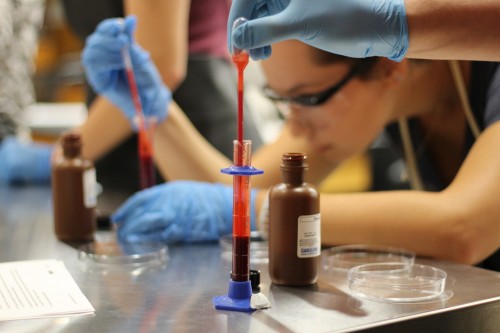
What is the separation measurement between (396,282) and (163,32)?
3.63 ft

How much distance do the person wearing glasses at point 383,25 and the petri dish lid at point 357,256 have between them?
40 centimetres

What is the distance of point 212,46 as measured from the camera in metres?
2.32

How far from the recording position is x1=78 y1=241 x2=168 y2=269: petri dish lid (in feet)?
4.32

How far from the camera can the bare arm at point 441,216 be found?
1269mm

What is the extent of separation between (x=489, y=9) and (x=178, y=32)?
1.13 metres

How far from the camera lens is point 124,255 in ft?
4.42

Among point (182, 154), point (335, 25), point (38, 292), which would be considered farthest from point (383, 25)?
point (182, 154)

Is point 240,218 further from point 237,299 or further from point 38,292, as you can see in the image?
point 38,292

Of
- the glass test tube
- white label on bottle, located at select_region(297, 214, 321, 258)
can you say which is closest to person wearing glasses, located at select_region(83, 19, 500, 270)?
white label on bottle, located at select_region(297, 214, 321, 258)

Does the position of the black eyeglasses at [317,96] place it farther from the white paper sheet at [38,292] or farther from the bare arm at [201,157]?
the white paper sheet at [38,292]

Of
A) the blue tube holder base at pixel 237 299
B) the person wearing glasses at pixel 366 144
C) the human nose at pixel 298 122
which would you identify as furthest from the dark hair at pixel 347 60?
the blue tube holder base at pixel 237 299

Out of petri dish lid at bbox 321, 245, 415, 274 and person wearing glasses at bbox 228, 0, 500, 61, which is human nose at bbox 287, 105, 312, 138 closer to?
petri dish lid at bbox 321, 245, 415, 274

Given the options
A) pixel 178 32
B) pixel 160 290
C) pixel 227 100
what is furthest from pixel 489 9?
pixel 227 100

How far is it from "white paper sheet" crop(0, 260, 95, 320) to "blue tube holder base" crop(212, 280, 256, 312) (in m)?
0.18
